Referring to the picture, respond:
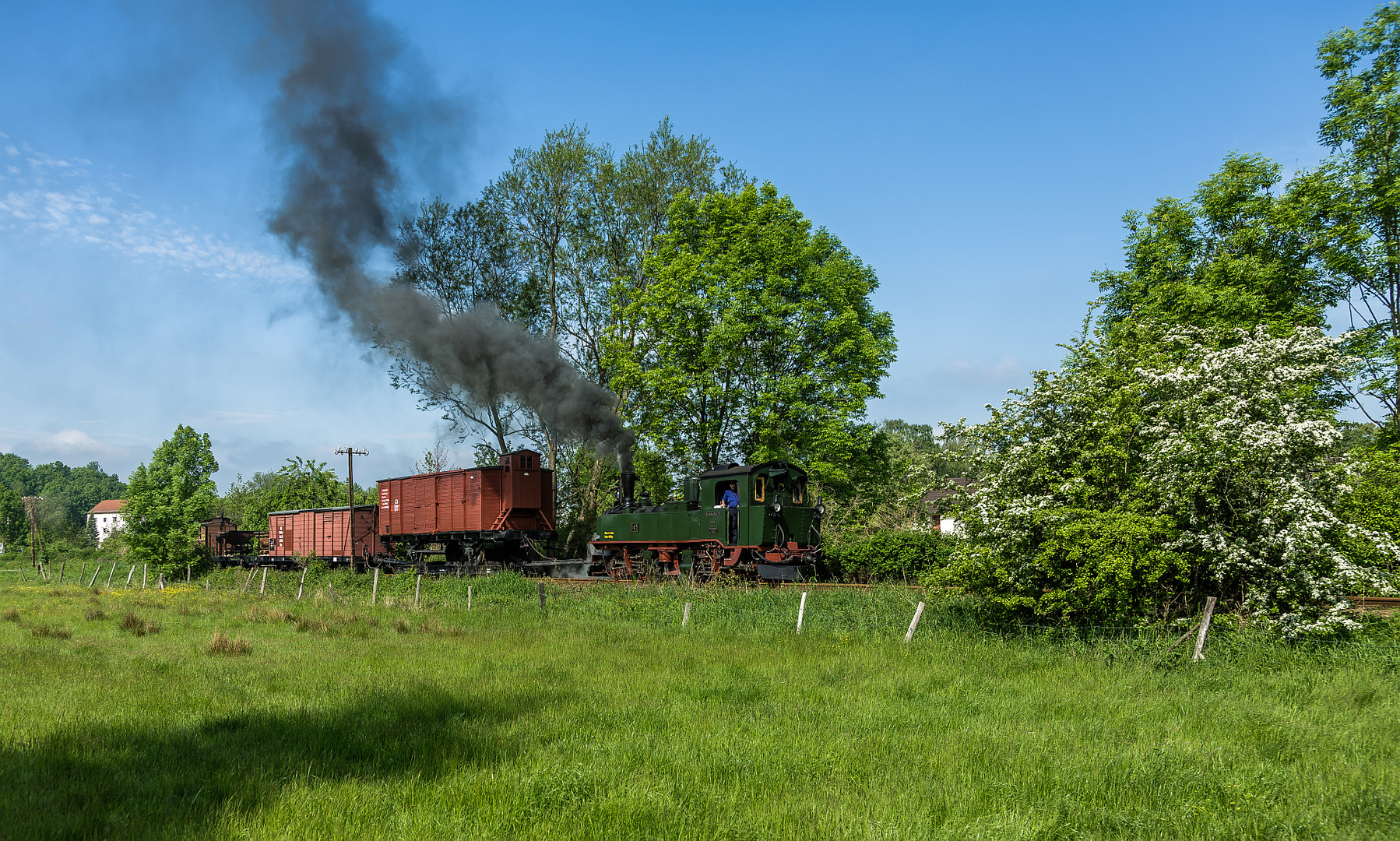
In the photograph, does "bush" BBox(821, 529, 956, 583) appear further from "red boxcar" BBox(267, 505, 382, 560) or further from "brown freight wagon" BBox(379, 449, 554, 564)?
"red boxcar" BBox(267, 505, 382, 560)

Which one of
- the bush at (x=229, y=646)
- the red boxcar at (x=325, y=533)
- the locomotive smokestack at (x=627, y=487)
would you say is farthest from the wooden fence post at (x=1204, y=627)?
the red boxcar at (x=325, y=533)

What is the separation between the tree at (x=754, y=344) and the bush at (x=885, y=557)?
13.5ft

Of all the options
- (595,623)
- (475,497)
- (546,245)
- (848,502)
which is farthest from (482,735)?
(546,245)

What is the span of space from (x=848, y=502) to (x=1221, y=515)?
1827cm

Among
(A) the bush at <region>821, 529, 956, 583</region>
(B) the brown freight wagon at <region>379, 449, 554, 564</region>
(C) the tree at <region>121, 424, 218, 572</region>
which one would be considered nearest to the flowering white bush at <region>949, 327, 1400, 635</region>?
(A) the bush at <region>821, 529, 956, 583</region>

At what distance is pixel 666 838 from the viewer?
5312 mm

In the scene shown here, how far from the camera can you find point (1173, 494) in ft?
37.4

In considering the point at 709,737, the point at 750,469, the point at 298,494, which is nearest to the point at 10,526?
the point at 298,494

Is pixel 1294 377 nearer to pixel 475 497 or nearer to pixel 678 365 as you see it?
pixel 678 365

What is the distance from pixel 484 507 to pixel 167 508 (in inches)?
716

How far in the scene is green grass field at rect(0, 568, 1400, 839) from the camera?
5.62m

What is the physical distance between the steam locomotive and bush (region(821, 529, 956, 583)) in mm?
1117

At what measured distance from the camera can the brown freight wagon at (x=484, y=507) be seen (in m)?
27.1

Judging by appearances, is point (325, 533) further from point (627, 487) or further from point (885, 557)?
point (885, 557)
